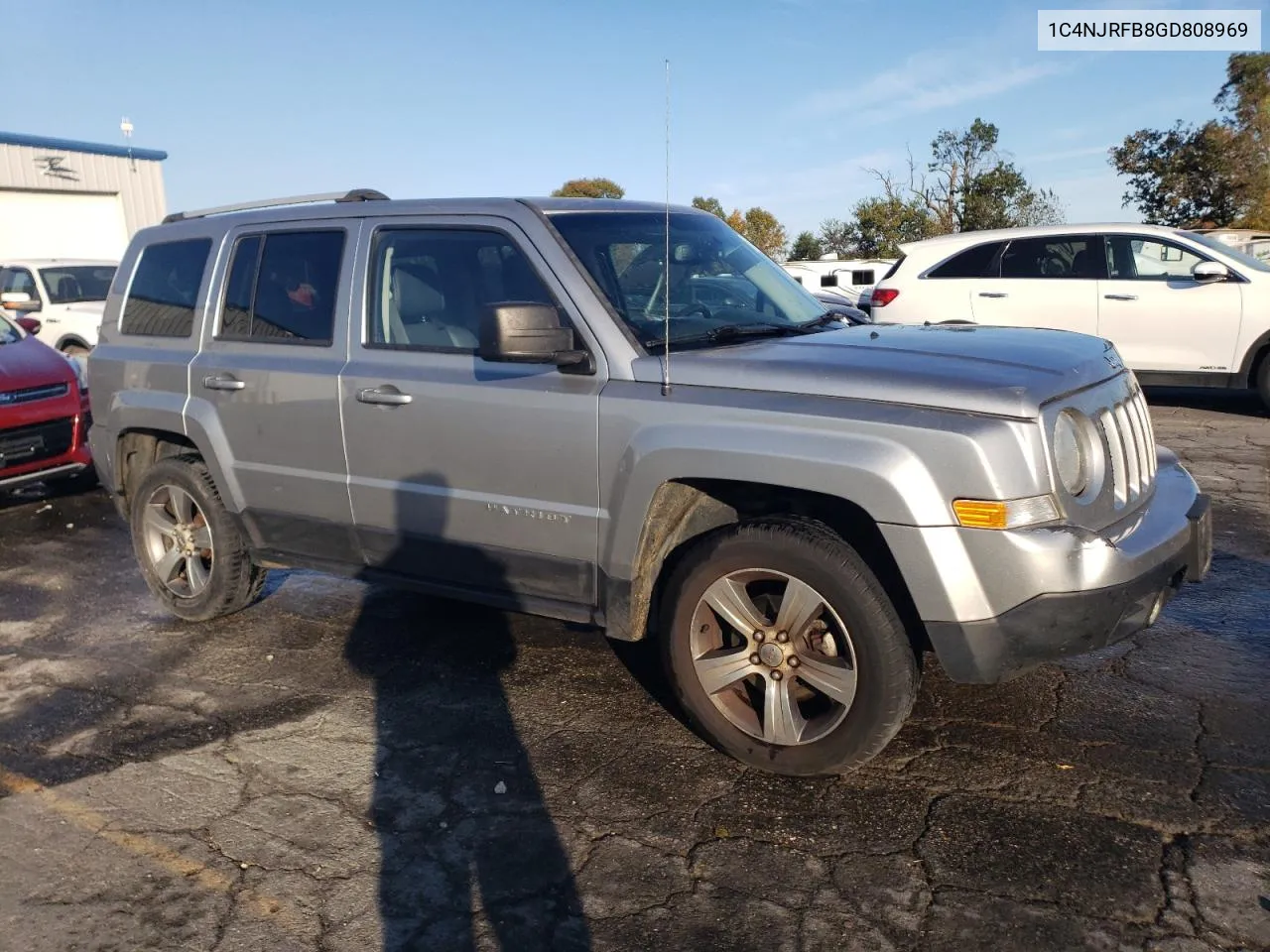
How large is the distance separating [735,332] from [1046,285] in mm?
7367

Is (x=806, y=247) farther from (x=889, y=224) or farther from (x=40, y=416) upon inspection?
(x=40, y=416)

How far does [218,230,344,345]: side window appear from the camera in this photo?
4.48m

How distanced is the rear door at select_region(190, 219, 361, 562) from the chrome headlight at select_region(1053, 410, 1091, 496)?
2.78 m

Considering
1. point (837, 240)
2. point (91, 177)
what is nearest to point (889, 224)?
point (837, 240)

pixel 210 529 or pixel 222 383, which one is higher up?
pixel 222 383

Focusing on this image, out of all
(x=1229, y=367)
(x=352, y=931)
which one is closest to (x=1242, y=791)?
(x=352, y=931)

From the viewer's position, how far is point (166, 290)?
17.1 feet

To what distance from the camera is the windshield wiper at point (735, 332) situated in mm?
3807

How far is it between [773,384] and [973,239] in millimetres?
8170

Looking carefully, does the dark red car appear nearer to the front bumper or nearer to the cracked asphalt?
the cracked asphalt

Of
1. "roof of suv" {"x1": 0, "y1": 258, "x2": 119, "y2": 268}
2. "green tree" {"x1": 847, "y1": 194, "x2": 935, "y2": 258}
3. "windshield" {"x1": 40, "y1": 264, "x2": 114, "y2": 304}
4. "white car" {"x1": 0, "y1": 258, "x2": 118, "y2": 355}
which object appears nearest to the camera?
"white car" {"x1": 0, "y1": 258, "x2": 118, "y2": 355}

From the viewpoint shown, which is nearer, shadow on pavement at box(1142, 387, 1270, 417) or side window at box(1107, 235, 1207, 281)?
side window at box(1107, 235, 1207, 281)

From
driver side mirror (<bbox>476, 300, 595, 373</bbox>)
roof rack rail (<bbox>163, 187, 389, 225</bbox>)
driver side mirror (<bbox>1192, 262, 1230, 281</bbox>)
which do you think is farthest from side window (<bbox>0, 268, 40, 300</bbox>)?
driver side mirror (<bbox>1192, 262, 1230, 281</bbox>)

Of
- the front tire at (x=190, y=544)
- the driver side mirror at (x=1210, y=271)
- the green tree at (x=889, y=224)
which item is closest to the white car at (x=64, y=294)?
the front tire at (x=190, y=544)
